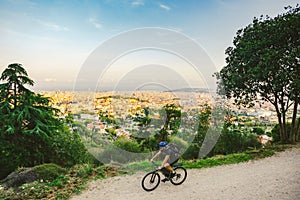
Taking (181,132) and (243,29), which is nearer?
(243,29)

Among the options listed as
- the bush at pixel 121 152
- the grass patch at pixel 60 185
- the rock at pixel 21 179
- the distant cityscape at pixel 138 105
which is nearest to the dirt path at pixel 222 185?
the grass patch at pixel 60 185

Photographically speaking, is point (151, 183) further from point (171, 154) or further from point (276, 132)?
point (276, 132)

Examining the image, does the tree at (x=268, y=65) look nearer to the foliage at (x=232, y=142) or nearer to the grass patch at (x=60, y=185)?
the foliage at (x=232, y=142)

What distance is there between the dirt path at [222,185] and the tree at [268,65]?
3.72 m

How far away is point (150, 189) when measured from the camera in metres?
6.46

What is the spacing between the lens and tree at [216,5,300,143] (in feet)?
32.8

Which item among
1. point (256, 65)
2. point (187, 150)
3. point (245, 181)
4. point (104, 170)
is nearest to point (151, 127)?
point (187, 150)

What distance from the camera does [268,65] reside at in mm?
9945

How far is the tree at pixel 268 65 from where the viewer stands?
10008 millimetres

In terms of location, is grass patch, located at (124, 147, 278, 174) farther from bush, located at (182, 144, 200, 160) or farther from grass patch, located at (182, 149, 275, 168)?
bush, located at (182, 144, 200, 160)

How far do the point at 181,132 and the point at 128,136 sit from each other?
121 inches

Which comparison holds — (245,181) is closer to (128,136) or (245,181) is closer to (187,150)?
(187,150)

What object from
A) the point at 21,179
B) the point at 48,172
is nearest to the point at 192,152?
the point at 48,172

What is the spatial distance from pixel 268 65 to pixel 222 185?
228 inches
